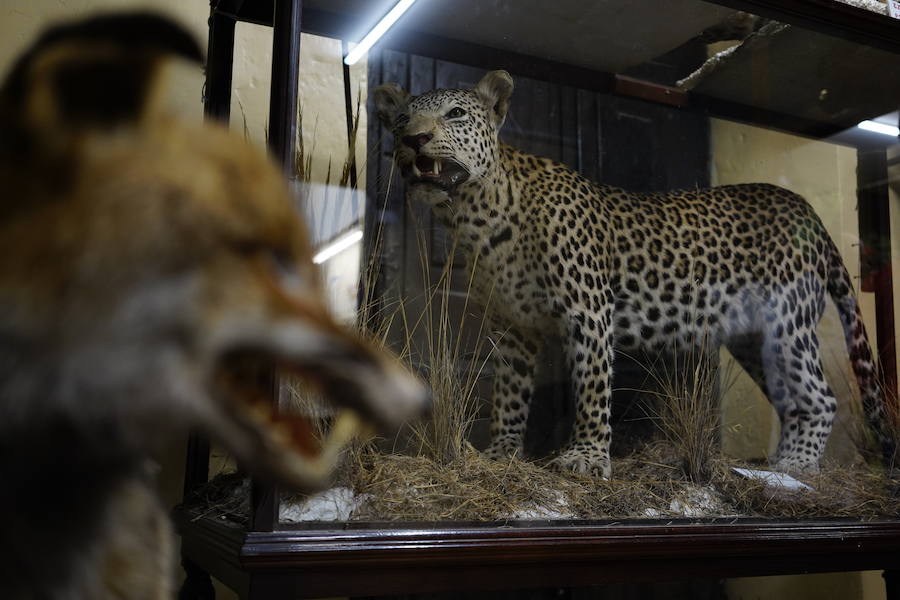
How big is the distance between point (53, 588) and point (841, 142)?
2.38 meters

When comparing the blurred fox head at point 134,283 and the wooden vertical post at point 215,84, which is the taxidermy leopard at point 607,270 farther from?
the blurred fox head at point 134,283

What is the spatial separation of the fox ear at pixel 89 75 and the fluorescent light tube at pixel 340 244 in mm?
1013

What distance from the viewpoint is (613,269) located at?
224 cm

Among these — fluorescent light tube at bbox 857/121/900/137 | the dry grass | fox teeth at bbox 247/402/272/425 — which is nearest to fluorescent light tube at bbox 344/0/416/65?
the dry grass

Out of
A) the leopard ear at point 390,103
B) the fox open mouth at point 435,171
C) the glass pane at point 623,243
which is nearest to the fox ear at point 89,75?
the glass pane at point 623,243

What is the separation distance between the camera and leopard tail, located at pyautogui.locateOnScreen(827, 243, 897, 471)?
2.21m

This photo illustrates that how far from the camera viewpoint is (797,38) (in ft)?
6.72

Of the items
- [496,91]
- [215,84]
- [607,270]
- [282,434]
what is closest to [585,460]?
[607,270]

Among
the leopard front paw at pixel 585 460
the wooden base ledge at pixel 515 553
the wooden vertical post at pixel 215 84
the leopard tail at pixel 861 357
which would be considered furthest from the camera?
the leopard tail at pixel 861 357

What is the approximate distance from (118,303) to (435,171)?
5.46 feet

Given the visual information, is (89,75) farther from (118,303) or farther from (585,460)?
(585,460)

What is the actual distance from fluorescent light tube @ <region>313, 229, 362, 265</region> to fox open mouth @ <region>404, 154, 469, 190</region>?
0.79ft

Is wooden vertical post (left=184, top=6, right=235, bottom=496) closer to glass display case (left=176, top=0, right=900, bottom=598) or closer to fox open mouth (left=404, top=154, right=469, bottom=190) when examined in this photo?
glass display case (left=176, top=0, right=900, bottom=598)

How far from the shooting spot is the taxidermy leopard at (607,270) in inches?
80.4
